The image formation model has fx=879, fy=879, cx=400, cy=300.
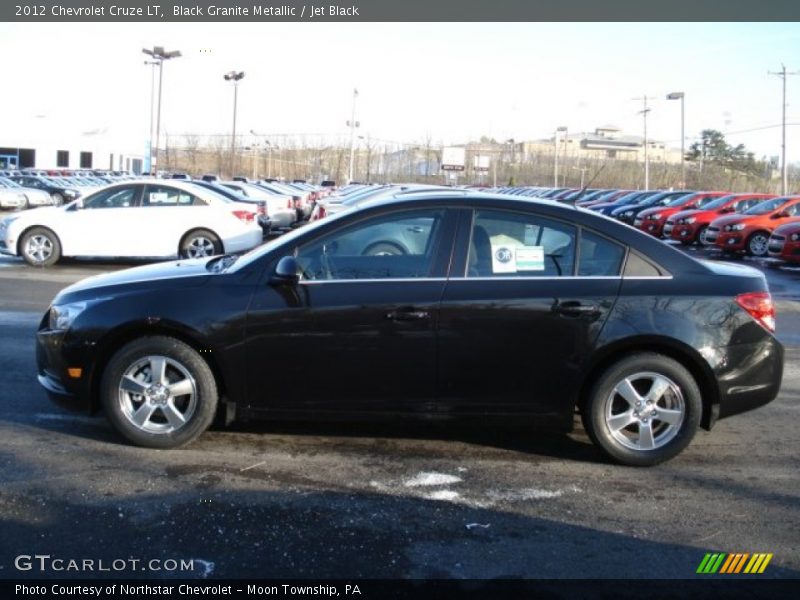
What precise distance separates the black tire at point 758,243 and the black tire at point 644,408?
17.9 metres

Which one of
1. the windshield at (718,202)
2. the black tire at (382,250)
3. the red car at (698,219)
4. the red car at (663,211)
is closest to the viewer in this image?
the black tire at (382,250)

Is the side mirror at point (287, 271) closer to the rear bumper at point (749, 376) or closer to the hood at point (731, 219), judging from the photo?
the rear bumper at point (749, 376)

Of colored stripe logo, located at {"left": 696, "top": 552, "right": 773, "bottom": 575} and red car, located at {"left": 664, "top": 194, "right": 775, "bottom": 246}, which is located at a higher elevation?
red car, located at {"left": 664, "top": 194, "right": 775, "bottom": 246}

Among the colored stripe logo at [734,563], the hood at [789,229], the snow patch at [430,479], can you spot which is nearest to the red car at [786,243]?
the hood at [789,229]

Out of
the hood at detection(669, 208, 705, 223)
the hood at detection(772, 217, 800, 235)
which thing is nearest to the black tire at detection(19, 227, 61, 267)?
the hood at detection(772, 217, 800, 235)

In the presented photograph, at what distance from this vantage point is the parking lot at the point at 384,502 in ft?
13.2

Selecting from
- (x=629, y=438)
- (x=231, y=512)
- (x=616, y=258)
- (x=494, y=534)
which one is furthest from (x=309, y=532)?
(x=616, y=258)

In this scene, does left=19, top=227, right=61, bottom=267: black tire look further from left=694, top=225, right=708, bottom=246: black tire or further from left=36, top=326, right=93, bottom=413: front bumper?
left=694, top=225, right=708, bottom=246: black tire

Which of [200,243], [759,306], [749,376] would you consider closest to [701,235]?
[200,243]

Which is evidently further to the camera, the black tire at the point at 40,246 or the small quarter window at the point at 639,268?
the black tire at the point at 40,246

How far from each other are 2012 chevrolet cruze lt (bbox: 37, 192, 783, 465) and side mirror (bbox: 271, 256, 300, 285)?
0.04 ft

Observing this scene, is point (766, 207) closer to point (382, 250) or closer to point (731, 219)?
point (731, 219)

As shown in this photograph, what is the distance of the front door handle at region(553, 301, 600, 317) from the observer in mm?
5254

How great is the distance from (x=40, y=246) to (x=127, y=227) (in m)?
1.59
